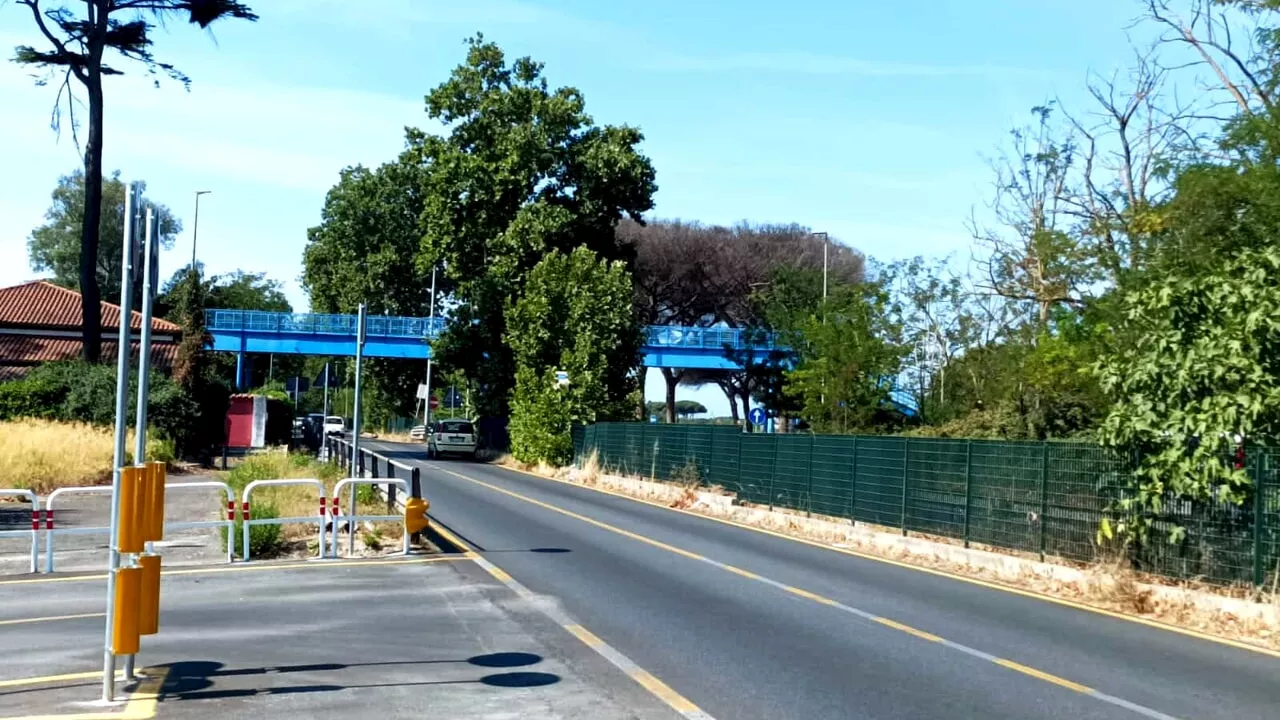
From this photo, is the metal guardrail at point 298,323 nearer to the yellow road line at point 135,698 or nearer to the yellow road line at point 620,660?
the yellow road line at point 620,660

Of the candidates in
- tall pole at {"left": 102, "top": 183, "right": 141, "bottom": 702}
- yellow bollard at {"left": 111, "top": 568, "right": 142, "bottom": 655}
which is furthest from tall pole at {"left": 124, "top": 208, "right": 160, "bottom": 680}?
yellow bollard at {"left": 111, "top": 568, "right": 142, "bottom": 655}

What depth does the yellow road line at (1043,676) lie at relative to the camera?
9.03 m

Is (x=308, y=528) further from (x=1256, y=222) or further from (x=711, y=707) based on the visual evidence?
(x=1256, y=222)

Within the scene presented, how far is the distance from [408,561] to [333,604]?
3590 mm

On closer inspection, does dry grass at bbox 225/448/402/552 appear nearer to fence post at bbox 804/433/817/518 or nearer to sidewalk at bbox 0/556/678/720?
sidewalk at bbox 0/556/678/720

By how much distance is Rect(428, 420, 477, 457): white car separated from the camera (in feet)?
180

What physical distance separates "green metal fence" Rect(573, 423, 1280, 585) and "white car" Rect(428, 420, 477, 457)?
90.5 feet

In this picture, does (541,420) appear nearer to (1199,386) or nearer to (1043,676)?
(1199,386)

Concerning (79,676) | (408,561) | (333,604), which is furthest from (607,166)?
(79,676)

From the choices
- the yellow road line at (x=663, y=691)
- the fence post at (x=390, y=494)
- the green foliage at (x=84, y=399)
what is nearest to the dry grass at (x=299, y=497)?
the fence post at (x=390, y=494)

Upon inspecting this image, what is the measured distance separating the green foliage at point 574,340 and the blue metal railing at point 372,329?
70.0 ft

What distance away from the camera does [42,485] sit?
26828mm

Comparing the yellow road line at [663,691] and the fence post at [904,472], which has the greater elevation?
the fence post at [904,472]

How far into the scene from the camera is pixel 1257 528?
1300cm
